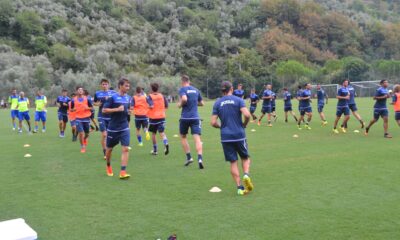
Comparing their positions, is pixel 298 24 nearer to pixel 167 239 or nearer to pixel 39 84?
pixel 39 84

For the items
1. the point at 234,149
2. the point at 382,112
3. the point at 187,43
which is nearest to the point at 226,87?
the point at 234,149

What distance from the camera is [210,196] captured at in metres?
7.08

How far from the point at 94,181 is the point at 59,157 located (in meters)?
3.77

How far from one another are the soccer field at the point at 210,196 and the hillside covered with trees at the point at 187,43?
161 feet

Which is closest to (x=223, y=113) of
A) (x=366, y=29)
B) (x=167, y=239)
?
(x=167, y=239)

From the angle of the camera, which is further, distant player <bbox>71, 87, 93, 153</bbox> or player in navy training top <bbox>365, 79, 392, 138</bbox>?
player in navy training top <bbox>365, 79, 392, 138</bbox>

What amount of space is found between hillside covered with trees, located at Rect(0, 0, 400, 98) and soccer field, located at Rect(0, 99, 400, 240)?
161 ft

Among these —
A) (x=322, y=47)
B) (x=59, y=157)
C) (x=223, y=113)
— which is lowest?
(x=59, y=157)

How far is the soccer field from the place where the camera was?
18.0 ft

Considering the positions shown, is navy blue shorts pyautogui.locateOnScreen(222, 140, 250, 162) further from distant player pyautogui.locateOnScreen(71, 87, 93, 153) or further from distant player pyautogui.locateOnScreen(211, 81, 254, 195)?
distant player pyautogui.locateOnScreen(71, 87, 93, 153)

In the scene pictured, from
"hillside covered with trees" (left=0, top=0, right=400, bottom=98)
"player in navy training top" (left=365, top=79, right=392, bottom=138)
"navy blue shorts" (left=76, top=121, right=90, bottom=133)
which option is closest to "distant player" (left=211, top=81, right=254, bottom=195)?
"navy blue shorts" (left=76, top=121, right=90, bottom=133)

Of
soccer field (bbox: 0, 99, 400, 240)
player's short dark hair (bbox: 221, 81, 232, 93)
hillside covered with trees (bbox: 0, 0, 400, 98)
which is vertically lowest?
soccer field (bbox: 0, 99, 400, 240)

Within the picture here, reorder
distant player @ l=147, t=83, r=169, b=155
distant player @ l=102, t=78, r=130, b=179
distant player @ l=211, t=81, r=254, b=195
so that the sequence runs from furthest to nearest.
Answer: distant player @ l=147, t=83, r=169, b=155 < distant player @ l=102, t=78, r=130, b=179 < distant player @ l=211, t=81, r=254, b=195

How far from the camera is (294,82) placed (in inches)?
2657
